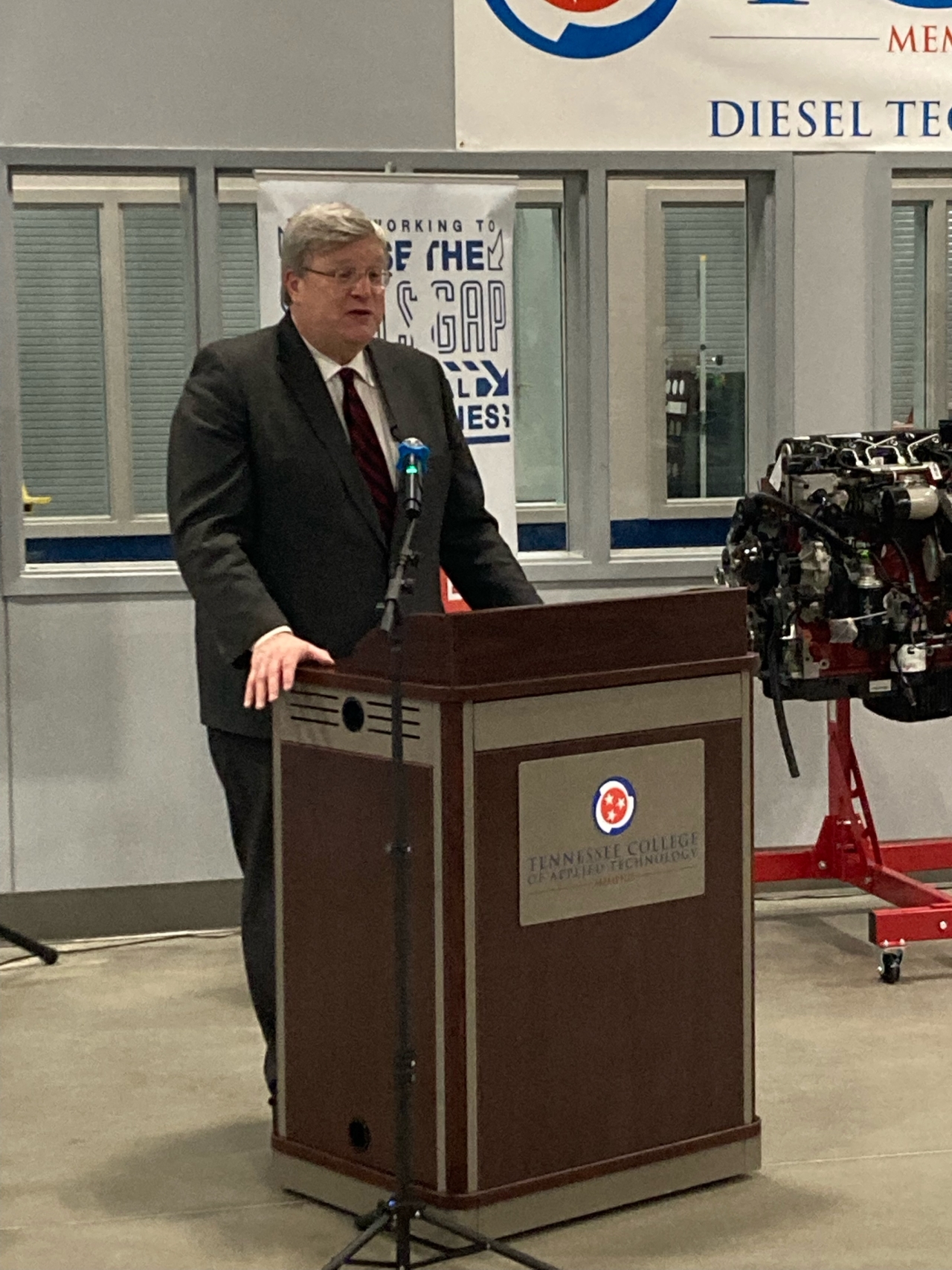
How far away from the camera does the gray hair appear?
3486mm

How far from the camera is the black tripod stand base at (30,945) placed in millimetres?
5215

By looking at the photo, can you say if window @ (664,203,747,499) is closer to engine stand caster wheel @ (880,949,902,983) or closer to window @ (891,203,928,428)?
window @ (891,203,928,428)

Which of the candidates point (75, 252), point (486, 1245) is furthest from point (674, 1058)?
point (75, 252)

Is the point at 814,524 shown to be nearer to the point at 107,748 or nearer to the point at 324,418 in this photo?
the point at 324,418

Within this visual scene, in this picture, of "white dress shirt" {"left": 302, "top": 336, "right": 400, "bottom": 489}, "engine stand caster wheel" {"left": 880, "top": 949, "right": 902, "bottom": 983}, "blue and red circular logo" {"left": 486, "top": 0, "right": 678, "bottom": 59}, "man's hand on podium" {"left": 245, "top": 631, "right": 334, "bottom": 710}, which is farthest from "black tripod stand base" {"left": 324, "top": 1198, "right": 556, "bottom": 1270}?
"blue and red circular logo" {"left": 486, "top": 0, "right": 678, "bottom": 59}

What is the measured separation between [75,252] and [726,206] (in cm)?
205

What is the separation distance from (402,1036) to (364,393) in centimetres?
128

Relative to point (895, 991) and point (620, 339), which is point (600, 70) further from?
point (895, 991)

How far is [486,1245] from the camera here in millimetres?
3096

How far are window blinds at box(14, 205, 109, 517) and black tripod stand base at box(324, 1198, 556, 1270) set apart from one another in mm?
3120

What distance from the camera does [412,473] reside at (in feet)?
9.87

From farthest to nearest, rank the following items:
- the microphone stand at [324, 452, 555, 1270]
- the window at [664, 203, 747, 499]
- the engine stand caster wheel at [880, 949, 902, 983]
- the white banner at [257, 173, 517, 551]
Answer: the window at [664, 203, 747, 499]
the white banner at [257, 173, 517, 551]
the engine stand caster wheel at [880, 949, 902, 983]
the microphone stand at [324, 452, 555, 1270]

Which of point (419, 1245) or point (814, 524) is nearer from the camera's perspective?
point (419, 1245)

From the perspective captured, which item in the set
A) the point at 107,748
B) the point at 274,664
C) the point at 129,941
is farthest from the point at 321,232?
the point at 129,941
